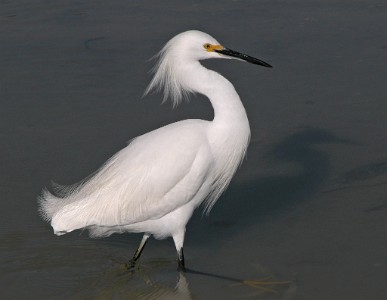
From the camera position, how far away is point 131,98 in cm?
707

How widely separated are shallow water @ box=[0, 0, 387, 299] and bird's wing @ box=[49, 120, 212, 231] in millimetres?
344

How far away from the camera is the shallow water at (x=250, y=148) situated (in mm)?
5066

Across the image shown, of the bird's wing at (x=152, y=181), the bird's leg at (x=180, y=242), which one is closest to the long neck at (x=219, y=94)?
the bird's wing at (x=152, y=181)

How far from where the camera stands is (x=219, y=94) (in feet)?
16.4

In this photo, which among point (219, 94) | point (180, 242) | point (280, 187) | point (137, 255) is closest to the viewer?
point (219, 94)

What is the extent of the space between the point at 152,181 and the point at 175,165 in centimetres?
17

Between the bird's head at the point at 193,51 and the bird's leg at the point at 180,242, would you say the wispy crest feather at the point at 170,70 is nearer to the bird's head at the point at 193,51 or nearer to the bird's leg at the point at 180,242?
the bird's head at the point at 193,51

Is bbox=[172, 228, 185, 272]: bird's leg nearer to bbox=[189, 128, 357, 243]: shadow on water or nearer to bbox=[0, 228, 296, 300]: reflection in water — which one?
bbox=[0, 228, 296, 300]: reflection in water

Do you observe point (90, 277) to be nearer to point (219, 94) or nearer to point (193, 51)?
point (219, 94)

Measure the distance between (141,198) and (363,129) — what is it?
204 cm

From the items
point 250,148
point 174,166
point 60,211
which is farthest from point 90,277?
point 250,148

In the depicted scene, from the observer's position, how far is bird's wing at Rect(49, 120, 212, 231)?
5059mm

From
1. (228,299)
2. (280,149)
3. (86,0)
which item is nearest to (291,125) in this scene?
(280,149)

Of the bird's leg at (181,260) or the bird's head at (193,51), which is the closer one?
the bird's head at (193,51)
